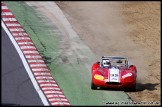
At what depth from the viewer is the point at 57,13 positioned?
108ft

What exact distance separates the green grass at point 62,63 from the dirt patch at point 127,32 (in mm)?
1126

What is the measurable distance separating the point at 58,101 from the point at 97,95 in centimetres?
171

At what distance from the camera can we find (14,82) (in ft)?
79.5

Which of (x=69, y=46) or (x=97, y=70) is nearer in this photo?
(x=97, y=70)

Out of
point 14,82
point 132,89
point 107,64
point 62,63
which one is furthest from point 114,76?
point 14,82

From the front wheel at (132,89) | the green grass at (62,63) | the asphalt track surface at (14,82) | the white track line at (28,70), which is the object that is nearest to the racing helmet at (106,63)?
the green grass at (62,63)

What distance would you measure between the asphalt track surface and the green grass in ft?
4.14

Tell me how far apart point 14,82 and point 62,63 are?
3.18 metres

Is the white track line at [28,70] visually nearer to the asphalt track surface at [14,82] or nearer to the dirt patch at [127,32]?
the asphalt track surface at [14,82]

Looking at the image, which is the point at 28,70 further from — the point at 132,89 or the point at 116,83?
the point at 132,89

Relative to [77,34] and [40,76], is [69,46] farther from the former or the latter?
[40,76]

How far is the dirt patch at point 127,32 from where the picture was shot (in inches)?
1007

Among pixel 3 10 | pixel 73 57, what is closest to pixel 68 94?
pixel 73 57

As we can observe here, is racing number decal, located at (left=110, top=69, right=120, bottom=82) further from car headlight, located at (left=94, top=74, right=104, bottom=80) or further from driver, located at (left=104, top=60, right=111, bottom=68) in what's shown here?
driver, located at (left=104, top=60, right=111, bottom=68)
